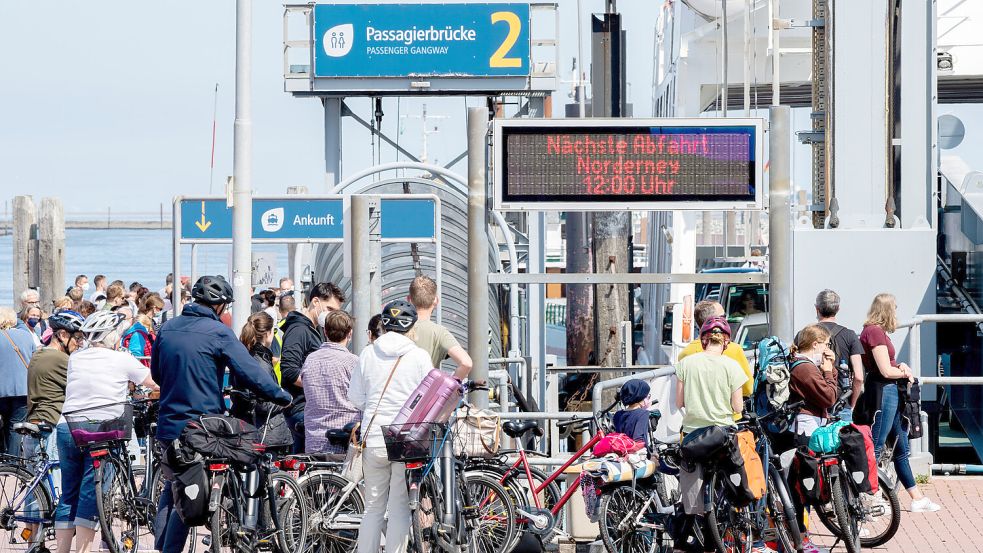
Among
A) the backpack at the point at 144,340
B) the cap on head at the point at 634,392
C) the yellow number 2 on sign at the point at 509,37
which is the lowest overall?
the cap on head at the point at 634,392

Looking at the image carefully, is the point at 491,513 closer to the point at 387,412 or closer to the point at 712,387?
the point at 387,412

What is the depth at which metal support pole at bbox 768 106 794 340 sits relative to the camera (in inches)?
392

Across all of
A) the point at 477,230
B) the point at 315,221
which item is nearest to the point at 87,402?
the point at 477,230

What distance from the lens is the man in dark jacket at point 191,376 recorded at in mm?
7844

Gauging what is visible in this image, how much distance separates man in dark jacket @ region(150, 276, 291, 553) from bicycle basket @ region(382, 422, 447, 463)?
2.14 feet

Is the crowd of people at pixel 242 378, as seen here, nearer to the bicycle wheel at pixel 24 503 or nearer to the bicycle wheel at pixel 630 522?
the bicycle wheel at pixel 24 503

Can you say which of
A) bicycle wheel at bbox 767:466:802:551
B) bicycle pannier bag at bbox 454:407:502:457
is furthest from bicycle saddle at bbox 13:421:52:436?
bicycle wheel at bbox 767:466:802:551

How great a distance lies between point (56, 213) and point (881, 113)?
19914 mm

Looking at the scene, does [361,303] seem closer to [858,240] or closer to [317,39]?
[858,240]

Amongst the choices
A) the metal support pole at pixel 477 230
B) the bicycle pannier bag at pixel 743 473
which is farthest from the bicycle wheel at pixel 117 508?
the bicycle pannier bag at pixel 743 473

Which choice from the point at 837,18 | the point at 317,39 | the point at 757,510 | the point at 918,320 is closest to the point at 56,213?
the point at 317,39

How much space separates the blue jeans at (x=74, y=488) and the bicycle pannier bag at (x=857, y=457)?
4.68 meters

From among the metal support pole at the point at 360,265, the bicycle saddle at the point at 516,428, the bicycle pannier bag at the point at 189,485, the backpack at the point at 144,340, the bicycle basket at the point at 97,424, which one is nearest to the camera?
the bicycle pannier bag at the point at 189,485

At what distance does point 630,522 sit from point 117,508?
3.29 meters
